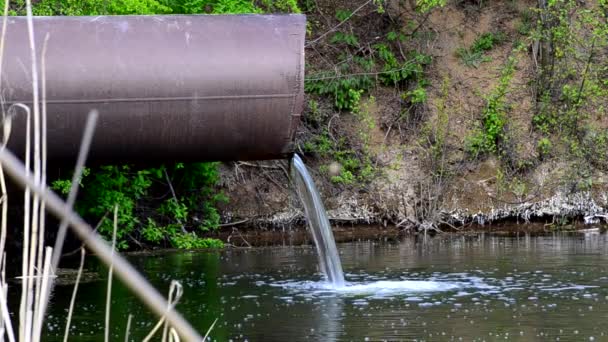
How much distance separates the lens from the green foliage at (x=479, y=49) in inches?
842

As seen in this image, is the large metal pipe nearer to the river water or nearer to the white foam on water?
the river water

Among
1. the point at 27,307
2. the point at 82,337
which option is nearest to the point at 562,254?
the point at 82,337

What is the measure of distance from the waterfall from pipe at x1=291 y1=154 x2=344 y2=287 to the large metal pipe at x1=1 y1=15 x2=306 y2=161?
224cm

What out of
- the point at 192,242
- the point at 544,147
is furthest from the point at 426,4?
the point at 192,242

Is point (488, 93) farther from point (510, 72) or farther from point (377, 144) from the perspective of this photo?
point (377, 144)

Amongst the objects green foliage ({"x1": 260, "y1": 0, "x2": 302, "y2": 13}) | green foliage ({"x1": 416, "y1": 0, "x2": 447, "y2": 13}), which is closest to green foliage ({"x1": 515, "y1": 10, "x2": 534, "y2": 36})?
green foliage ({"x1": 416, "y1": 0, "x2": 447, "y2": 13})

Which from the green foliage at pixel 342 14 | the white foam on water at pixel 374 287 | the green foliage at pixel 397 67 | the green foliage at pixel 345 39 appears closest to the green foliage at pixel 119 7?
the green foliage at pixel 345 39

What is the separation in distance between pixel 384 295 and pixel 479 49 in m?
12.1

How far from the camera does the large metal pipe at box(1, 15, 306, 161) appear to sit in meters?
8.73

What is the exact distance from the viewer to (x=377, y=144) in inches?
803

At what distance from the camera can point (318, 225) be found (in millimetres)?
12742

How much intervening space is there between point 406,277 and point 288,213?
7384 mm

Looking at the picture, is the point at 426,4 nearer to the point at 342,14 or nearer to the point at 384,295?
the point at 342,14

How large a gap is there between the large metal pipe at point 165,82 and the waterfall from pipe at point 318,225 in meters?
2.24
